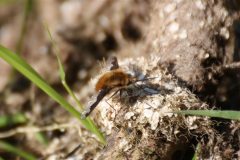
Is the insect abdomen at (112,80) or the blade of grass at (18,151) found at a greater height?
the insect abdomen at (112,80)

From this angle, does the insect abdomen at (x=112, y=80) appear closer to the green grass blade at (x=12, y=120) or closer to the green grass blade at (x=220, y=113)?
the green grass blade at (x=220, y=113)

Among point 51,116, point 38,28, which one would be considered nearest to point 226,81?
point 51,116

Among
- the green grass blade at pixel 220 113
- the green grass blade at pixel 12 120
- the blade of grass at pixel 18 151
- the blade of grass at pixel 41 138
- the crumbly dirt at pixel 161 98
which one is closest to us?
the green grass blade at pixel 220 113

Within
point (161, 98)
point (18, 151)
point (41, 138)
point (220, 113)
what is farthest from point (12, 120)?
point (220, 113)

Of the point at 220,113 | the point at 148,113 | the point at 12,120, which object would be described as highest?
the point at 12,120

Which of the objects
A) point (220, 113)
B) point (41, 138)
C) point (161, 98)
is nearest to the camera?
point (220, 113)

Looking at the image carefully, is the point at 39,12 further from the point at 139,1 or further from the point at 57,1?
the point at 139,1

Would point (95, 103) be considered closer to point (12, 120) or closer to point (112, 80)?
point (112, 80)

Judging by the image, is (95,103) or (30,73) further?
(30,73)

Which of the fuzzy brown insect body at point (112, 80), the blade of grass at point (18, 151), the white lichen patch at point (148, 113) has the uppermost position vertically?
the fuzzy brown insect body at point (112, 80)

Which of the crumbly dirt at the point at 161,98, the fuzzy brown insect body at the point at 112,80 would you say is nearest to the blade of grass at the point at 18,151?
the crumbly dirt at the point at 161,98
